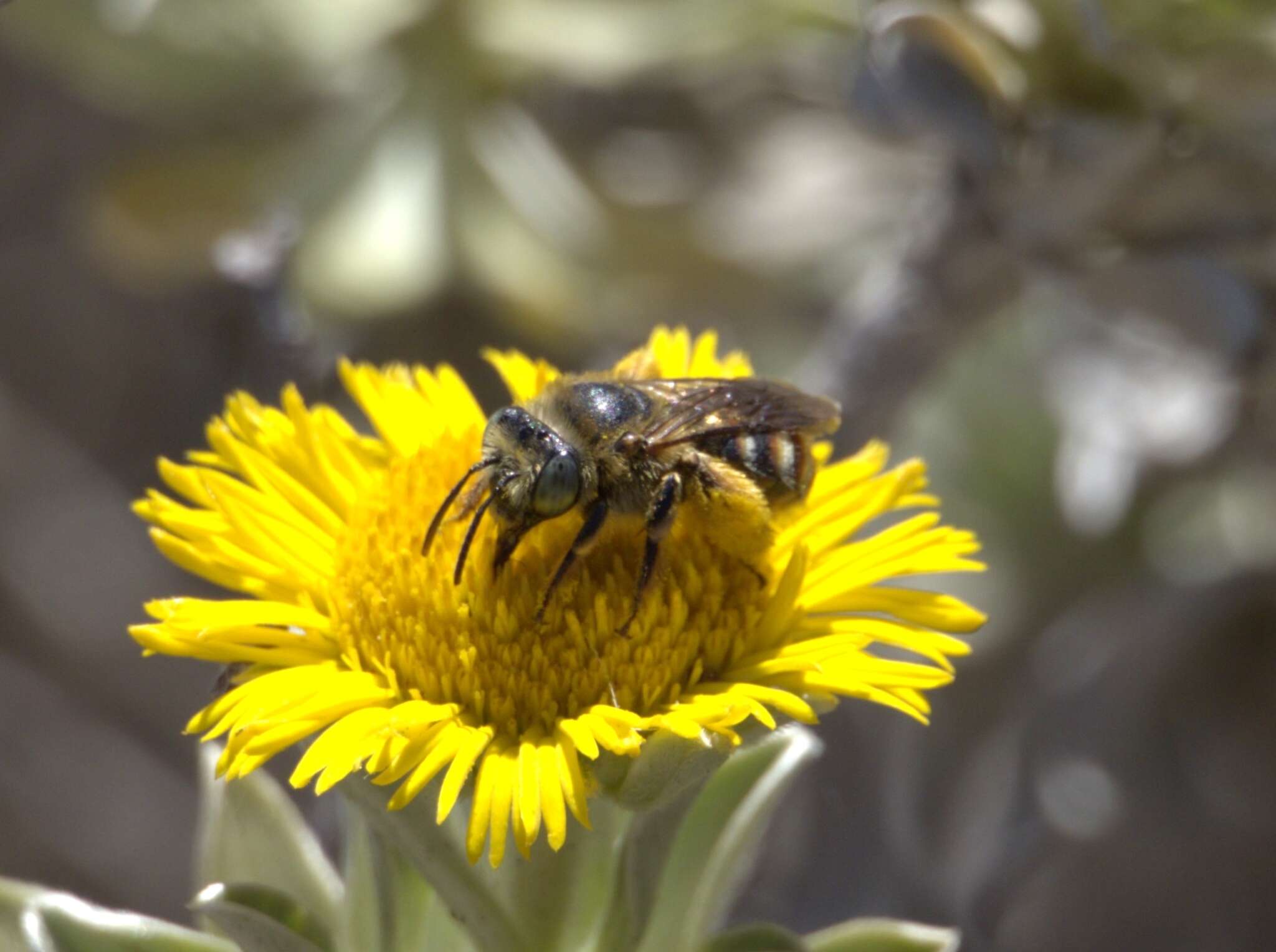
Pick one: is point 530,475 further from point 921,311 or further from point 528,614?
point 921,311

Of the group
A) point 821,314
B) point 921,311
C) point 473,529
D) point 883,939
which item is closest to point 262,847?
point 473,529

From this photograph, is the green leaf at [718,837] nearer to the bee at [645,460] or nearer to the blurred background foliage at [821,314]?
the bee at [645,460]

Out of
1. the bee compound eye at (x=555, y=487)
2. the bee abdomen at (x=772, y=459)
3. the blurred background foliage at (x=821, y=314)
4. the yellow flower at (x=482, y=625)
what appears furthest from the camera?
the blurred background foliage at (x=821, y=314)

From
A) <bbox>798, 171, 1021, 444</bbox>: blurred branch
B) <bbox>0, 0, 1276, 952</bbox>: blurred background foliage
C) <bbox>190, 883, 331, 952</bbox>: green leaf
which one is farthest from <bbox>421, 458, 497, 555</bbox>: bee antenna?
<bbox>798, 171, 1021, 444</bbox>: blurred branch

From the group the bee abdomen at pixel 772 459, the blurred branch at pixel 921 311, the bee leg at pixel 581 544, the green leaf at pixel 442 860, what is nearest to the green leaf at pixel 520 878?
the green leaf at pixel 442 860

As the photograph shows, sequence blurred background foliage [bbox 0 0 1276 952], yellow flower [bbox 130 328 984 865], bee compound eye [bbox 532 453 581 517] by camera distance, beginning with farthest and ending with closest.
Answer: blurred background foliage [bbox 0 0 1276 952] → bee compound eye [bbox 532 453 581 517] → yellow flower [bbox 130 328 984 865]

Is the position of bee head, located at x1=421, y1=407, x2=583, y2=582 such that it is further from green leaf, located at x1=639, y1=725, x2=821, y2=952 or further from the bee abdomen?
green leaf, located at x1=639, y1=725, x2=821, y2=952

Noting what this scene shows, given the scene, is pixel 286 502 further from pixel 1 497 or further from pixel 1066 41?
pixel 1 497
